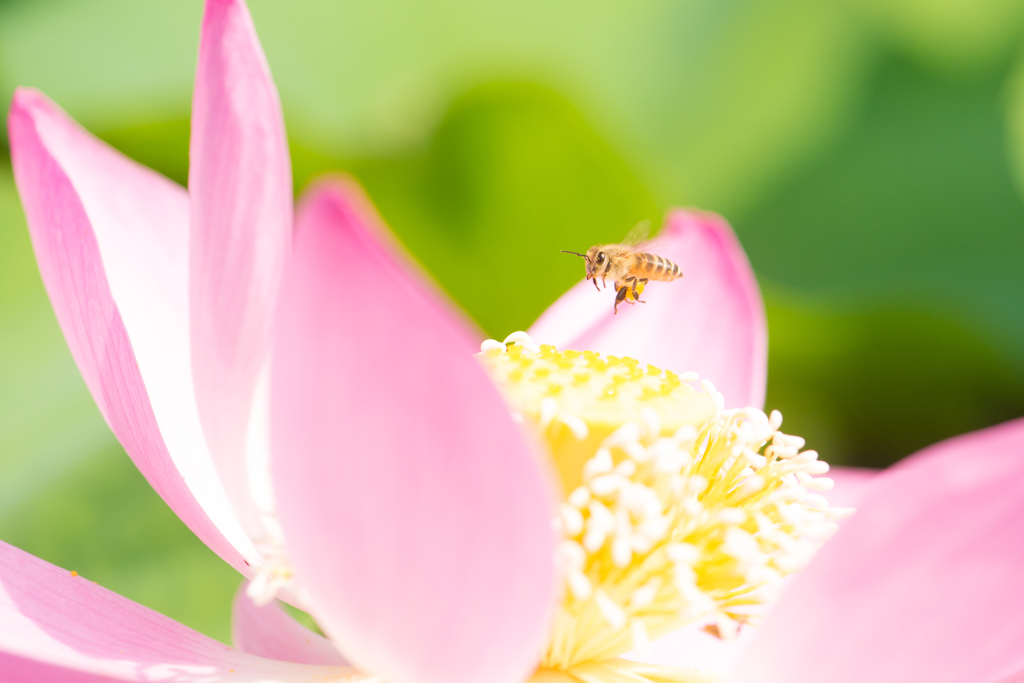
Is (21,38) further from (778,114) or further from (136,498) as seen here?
(778,114)

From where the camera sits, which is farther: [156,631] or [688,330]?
[688,330]

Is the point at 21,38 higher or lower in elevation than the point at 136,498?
higher

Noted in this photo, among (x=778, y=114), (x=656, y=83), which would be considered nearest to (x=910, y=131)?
(x=778, y=114)

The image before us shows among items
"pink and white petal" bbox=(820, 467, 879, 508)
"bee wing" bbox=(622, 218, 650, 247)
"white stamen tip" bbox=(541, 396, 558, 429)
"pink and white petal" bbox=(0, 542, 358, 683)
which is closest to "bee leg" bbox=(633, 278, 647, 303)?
"bee wing" bbox=(622, 218, 650, 247)

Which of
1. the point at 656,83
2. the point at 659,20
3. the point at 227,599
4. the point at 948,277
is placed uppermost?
the point at 659,20

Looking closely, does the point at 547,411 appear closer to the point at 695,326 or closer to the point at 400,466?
the point at 400,466

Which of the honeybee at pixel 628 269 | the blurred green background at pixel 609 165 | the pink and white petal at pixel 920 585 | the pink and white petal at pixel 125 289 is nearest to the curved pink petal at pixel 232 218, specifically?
the pink and white petal at pixel 125 289
